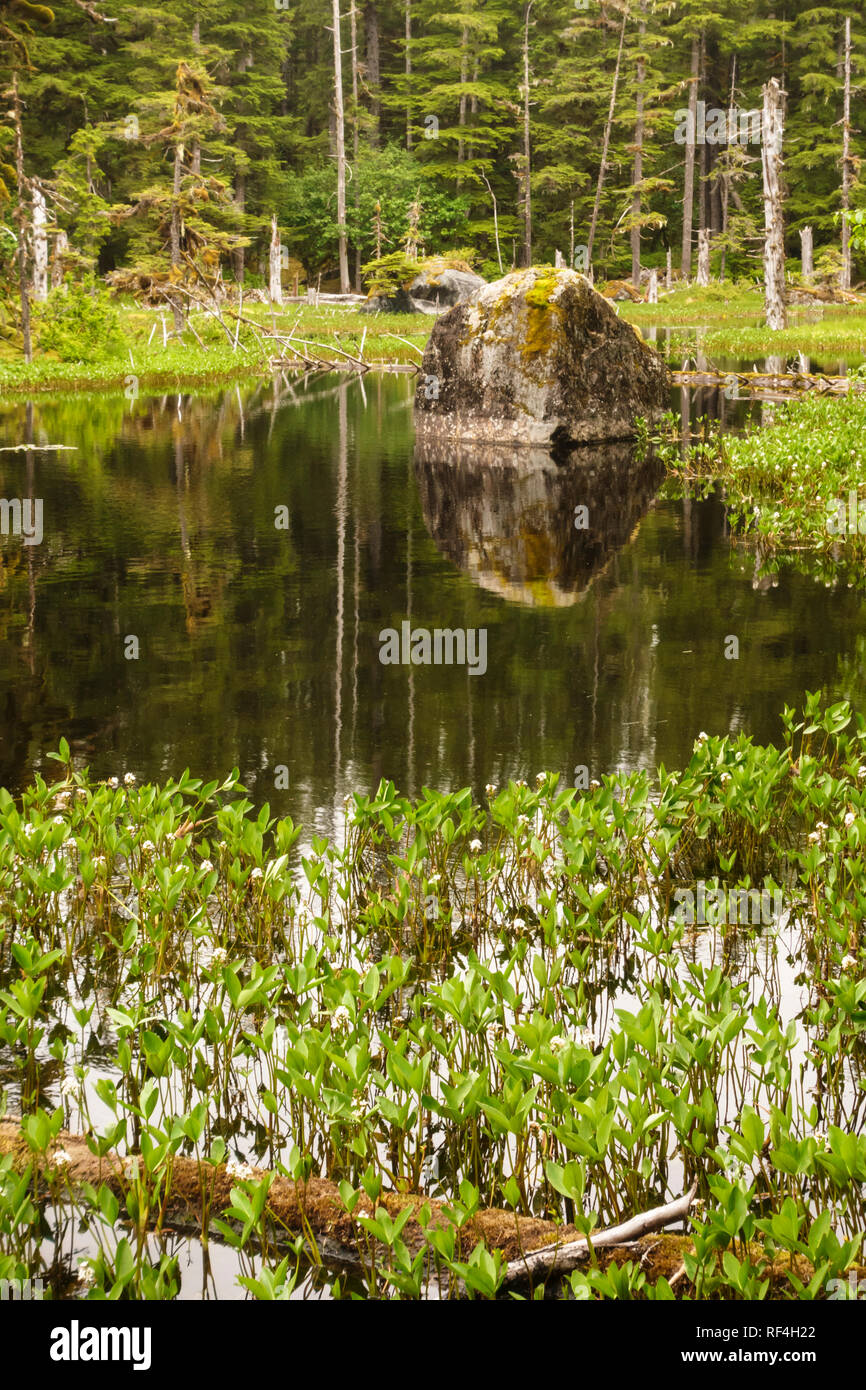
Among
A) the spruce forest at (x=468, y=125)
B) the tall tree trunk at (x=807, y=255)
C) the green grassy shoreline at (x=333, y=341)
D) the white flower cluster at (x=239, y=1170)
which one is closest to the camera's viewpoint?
the white flower cluster at (x=239, y=1170)

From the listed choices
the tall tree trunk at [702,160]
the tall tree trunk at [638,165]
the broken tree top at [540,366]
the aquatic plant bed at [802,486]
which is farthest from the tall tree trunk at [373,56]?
the aquatic plant bed at [802,486]

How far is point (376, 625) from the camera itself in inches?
424

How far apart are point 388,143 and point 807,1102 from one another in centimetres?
6745

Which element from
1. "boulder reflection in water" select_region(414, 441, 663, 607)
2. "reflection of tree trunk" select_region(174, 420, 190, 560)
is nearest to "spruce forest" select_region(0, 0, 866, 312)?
"reflection of tree trunk" select_region(174, 420, 190, 560)

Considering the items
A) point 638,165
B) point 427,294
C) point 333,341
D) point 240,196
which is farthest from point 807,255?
point 240,196

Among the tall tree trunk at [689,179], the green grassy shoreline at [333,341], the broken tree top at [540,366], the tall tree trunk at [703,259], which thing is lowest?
the broken tree top at [540,366]

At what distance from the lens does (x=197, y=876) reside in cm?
527

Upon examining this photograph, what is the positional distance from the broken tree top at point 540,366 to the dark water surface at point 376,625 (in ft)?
7.87

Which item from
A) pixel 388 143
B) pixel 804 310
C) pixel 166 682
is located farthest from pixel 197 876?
pixel 388 143

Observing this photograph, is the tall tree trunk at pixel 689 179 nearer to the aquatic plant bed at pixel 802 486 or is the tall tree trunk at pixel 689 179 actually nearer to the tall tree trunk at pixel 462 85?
the tall tree trunk at pixel 462 85

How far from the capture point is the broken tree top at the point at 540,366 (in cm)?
2133

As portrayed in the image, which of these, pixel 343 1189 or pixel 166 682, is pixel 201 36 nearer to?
pixel 166 682

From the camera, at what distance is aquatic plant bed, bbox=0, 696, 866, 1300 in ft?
11.0

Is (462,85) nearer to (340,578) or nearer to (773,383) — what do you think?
(773,383)
